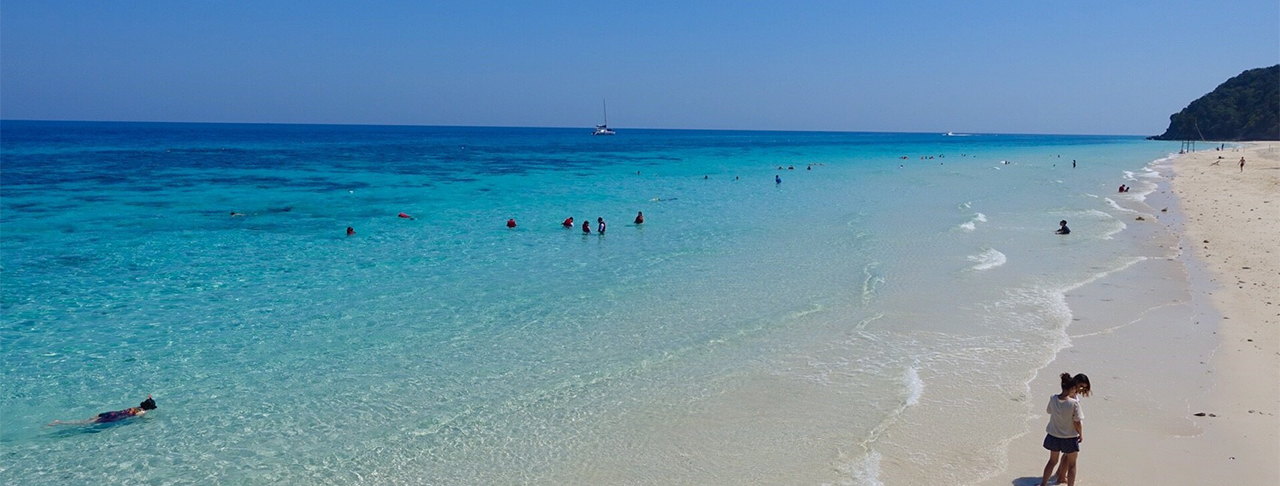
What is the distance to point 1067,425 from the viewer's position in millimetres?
8094

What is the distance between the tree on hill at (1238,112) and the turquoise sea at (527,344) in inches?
5090

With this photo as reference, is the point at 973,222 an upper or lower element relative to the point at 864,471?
upper

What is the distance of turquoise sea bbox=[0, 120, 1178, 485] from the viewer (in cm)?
958

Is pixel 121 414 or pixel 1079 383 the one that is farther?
pixel 121 414

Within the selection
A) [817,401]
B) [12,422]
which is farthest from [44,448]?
[817,401]

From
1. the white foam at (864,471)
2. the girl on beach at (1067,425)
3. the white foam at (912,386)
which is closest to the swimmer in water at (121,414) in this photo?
the white foam at (864,471)

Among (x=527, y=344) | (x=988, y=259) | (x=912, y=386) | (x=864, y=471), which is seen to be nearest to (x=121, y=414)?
(x=527, y=344)

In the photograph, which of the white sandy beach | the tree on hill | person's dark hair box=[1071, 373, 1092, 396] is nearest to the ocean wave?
the white sandy beach

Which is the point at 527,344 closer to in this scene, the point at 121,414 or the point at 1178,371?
the point at 121,414

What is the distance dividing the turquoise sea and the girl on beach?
0.89m

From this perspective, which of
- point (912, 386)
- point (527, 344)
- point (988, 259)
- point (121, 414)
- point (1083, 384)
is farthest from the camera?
point (988, 259)

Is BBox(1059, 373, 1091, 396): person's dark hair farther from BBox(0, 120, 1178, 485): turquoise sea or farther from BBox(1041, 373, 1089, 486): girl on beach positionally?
BBox(0, 120, 1178, 485): turquoise sea

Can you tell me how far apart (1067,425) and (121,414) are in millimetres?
11383

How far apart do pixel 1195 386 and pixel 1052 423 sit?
476 cm
